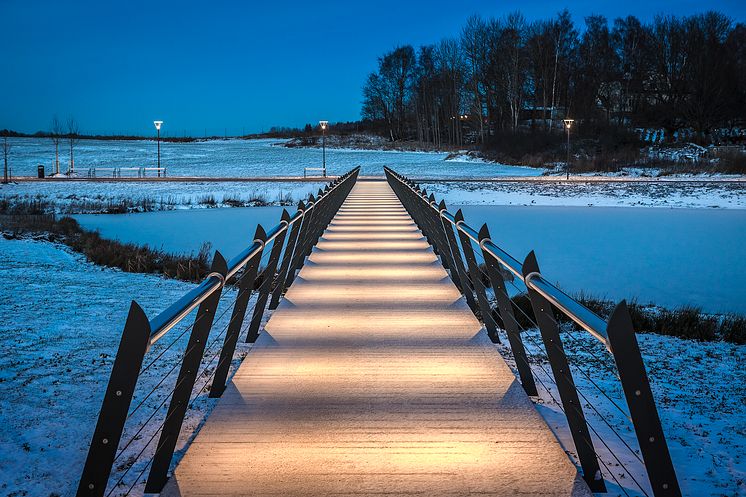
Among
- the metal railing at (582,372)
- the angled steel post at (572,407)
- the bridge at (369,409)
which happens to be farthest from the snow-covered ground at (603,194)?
the angled steel post at (572,407)

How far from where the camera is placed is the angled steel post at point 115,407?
2518 millimetres

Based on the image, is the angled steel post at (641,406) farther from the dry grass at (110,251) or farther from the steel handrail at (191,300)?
the dry grass at (110,251)

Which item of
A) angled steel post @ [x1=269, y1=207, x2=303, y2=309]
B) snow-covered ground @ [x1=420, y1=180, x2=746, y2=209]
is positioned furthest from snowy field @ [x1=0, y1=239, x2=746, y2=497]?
snow-covered ground @ [x1=420, y1=180, x2=746, y2=209]

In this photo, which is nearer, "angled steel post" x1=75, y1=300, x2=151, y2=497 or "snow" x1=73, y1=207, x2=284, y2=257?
"angled steel post" x1=75, y1=300, x2=151, y2=497

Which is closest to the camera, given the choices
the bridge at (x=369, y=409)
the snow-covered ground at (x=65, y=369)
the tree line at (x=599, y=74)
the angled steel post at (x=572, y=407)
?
the bridge at (x=369, y=409)

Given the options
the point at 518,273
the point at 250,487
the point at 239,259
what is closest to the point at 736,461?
the point at 518,273

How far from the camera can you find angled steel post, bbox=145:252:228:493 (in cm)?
325

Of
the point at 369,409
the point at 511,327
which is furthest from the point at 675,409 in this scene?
the point at 369,409

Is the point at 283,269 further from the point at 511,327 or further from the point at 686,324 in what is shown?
the point at 686,324

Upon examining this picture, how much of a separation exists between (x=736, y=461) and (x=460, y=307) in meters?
3.13

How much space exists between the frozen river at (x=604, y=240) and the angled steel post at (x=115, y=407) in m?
10.9

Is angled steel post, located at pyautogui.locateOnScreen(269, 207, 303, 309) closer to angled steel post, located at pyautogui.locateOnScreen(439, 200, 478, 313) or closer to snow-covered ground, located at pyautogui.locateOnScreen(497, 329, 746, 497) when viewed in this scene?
angled steel post, located at pyautogui.locateOnScreen(439, 200, 478, 313)

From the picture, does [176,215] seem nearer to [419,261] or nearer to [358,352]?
Result: [419,261]

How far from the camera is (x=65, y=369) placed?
598 cm
